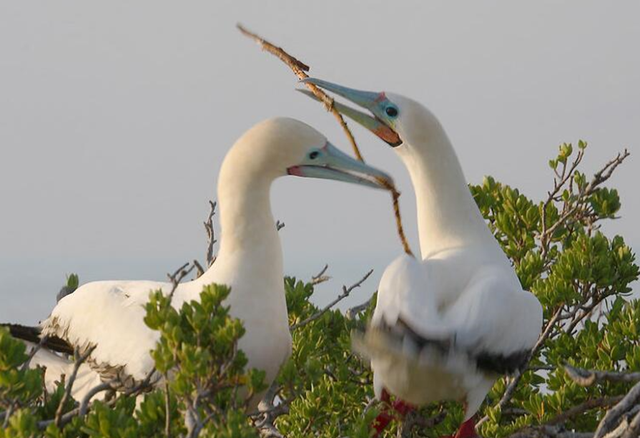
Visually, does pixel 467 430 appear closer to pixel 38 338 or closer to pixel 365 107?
pixel 365 107

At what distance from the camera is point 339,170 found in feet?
19.0

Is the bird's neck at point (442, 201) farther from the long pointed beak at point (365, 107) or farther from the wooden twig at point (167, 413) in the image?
the wooden twig at point (167, 413)

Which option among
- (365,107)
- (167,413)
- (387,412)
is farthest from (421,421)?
(167,413)

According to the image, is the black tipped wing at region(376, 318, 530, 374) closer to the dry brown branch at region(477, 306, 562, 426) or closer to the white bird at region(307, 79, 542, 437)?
the white bird at region(307, 79, 542, 437)

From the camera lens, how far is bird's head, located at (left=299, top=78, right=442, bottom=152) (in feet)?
20.7

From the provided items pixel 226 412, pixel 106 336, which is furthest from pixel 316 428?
pixel 226 412

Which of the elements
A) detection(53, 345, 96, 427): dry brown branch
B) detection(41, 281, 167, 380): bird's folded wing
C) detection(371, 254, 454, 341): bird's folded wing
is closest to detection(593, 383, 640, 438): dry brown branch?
detection(371, 254, 454, 341): bird's folded wing

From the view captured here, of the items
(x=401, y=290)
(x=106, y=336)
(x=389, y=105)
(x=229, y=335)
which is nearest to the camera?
(x=229, y=335)

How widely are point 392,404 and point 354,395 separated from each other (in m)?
0.23

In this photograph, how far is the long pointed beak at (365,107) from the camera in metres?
6.55

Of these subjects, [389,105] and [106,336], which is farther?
[389,105]

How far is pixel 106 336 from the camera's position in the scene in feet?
19.1

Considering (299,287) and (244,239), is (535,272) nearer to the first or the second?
(299,287)

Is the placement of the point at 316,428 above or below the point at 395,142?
below
